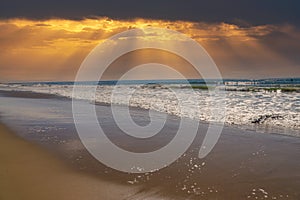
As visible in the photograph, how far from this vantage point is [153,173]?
7090mm

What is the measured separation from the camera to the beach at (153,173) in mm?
5875

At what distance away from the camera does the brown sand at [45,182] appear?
18.7ft

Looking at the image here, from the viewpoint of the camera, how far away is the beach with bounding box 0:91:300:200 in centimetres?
588

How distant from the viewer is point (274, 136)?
11742mm

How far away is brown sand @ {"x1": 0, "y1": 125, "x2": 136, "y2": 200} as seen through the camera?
569cm

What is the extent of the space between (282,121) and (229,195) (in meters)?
10.8

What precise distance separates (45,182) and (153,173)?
225 centimetres

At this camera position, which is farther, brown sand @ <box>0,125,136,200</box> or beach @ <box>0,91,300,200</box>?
beach @ <box>0,91,300,200</box>

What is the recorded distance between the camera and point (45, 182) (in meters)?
6.32

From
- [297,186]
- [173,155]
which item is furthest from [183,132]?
[297,186]

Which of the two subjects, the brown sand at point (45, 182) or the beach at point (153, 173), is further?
the beach at point (153, 173)

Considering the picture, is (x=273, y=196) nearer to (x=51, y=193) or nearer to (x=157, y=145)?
(x=51, y=193)

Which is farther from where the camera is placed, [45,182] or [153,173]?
[153,173]

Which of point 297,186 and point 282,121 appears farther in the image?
point 282,121
